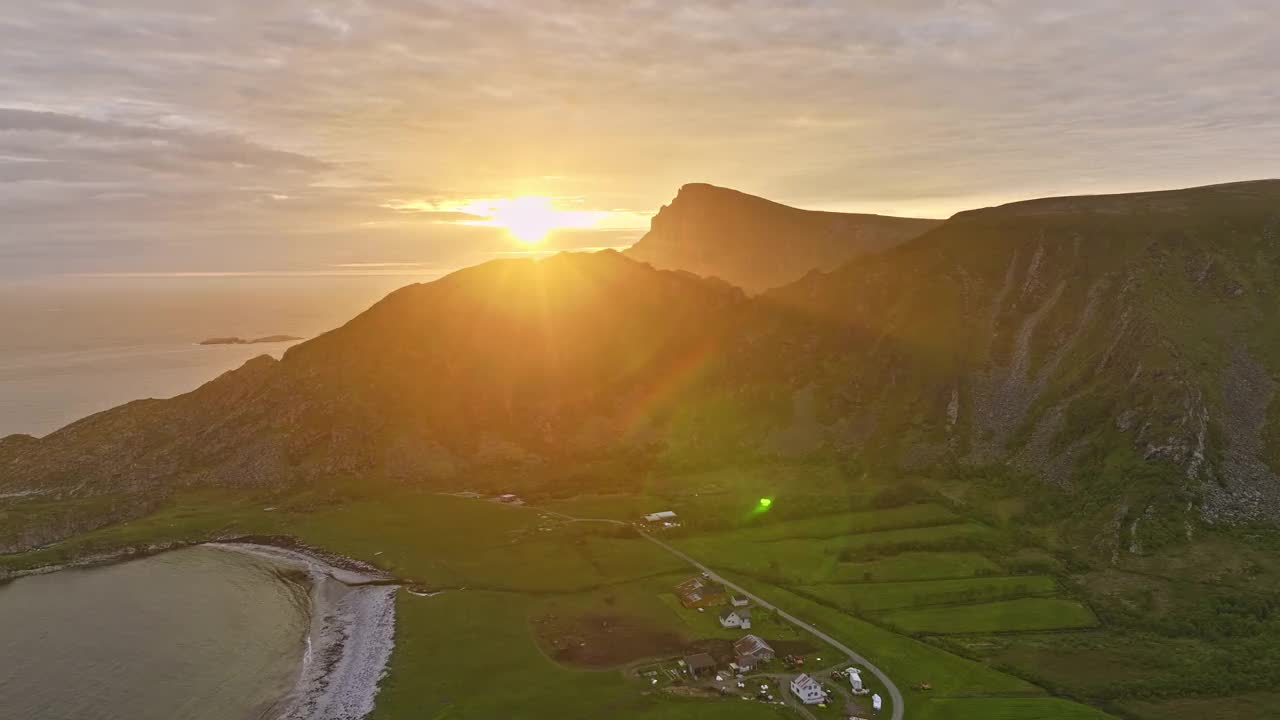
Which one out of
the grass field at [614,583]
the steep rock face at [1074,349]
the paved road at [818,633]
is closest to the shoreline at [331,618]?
the grass field at [614,583]

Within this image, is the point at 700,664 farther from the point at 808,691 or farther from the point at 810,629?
the point at 810,629

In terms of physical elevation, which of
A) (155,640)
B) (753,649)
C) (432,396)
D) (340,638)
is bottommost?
(340,638)

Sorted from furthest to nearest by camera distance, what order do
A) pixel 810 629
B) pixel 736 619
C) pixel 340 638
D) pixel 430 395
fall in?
pixel 430 395
pixel 340 638
pixel 736 619
pixel 810 629

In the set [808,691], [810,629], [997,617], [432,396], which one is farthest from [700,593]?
[432,396]

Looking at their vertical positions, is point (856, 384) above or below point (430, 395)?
above

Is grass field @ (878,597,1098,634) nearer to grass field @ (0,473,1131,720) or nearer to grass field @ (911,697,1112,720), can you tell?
grass field @ (0,473,1131,720)

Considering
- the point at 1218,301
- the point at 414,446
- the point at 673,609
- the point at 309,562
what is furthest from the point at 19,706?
the point at 1218,301

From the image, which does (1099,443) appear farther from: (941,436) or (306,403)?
(306,403)
